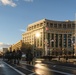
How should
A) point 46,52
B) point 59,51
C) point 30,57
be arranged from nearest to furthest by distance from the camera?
point 30,57 < point 59,51 < point 46,52

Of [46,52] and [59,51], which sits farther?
[46,52]

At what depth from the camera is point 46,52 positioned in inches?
7682

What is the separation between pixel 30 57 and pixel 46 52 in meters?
138

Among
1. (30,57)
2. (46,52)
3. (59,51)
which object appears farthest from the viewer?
(46,52)

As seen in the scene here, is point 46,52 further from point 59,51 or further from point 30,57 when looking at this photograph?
point 30,57

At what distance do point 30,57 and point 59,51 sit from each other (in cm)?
12570

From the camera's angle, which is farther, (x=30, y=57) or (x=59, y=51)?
(x=59, y=51)

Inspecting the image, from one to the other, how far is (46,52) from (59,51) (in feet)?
52.1

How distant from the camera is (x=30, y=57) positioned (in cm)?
5703

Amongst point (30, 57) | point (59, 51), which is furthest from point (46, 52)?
point (30, 57)

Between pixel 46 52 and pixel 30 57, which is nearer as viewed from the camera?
pixel 30 57
